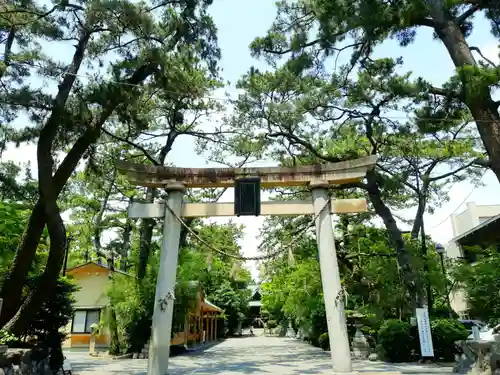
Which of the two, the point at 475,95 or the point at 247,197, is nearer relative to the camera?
the point at 475,95

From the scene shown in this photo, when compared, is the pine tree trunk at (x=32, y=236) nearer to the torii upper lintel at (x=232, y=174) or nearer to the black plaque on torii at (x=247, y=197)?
the torii upper lintel at (x=232, y=174)

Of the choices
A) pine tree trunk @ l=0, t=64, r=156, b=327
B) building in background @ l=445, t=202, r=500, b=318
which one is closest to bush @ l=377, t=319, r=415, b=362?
pine tree trunk @ l=0, t=64, r=156, b=327

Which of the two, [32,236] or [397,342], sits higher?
[32,236]

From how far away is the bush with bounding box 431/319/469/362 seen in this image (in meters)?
11.8

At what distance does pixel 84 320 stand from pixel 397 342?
51.2ft

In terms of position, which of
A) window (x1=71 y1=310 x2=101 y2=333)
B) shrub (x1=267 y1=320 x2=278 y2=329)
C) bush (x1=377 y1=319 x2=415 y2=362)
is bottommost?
shrub (x1=267 y1=320 x2=278 y2=329)

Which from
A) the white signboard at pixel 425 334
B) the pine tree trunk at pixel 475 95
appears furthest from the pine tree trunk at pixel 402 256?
the pine tree trunk at pixel 475 95

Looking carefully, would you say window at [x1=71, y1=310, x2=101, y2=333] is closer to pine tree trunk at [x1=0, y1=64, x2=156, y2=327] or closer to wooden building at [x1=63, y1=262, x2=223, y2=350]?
wooden building at [x1=63, y1=262, x2=223, y2=350]

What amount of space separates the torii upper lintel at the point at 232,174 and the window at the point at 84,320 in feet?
45.9

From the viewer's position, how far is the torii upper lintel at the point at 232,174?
9227 millimetres

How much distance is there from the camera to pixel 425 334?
36.2 ft

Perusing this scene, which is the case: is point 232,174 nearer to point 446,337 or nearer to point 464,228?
point 446,337

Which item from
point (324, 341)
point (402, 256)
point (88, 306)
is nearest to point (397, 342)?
point (402, 256)

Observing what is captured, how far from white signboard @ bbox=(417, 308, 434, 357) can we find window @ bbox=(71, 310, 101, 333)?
51.6 feet
